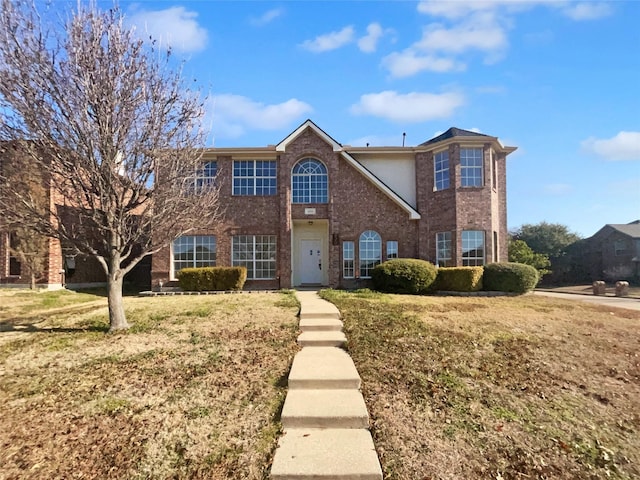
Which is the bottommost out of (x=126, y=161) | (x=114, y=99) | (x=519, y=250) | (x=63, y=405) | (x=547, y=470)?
(x=547, y=470)

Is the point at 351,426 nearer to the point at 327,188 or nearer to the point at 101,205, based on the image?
the point at 101,205

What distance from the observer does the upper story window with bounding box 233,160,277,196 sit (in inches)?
688

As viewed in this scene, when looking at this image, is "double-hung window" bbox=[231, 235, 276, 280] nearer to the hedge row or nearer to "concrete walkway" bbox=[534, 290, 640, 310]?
the hedge row

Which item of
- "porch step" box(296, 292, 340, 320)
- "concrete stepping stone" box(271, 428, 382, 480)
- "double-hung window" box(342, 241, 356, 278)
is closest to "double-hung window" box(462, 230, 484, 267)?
"double-hung window" box(342, 241, 356, 278)

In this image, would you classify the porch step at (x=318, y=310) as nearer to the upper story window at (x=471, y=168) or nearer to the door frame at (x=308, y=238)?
the door frame at (x=308, y=238)

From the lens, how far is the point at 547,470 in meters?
3.94

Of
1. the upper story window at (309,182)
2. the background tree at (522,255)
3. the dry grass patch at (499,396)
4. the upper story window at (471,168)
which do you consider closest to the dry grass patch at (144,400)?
the dry grass patch at (499,396)

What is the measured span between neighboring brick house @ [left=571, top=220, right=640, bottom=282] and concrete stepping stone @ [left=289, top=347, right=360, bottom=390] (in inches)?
1263

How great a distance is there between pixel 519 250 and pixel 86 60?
24086mm

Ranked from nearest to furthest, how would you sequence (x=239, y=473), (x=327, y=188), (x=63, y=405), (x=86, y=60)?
(x=239, y=473), (x=63, y=405), (x=86, y=60), (x=327, y=188)

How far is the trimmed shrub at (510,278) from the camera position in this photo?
15.0 m

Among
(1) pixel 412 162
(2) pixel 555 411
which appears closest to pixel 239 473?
(2) pixel 555 411

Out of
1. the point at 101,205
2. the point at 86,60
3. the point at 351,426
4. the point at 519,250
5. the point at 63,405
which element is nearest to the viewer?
the point at 351,426

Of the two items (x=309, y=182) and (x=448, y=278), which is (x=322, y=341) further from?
(x=309, y=182)
